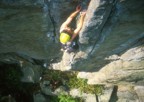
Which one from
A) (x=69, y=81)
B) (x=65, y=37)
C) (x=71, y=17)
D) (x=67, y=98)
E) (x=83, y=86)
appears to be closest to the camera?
(x=71, y=17)

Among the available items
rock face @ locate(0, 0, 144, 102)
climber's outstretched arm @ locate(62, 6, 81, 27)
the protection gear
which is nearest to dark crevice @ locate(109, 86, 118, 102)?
rock face @ locate(0, 0, 144, 102)

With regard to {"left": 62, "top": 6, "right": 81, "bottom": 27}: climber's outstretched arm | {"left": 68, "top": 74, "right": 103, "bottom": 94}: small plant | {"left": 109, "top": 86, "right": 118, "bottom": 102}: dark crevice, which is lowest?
{"left": 109, "top": 86, "right": 118, "bottom": 102}: dark crevice

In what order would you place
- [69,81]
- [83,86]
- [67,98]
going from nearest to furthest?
[83,86]
[69,81]
[67,98]

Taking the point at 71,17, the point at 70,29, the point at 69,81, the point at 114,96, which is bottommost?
the point at 114,96

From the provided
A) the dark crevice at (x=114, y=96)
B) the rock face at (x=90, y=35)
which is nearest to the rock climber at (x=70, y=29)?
the rock face at (x=90, y=35)

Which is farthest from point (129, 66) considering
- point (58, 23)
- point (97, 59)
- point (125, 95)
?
point (58, 23)

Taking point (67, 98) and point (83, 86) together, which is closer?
point (83, 86)

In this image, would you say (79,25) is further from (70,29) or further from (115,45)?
(115,45)

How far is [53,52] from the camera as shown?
11.5 m

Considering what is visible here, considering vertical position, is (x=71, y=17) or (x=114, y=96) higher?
(x=71, y=17)

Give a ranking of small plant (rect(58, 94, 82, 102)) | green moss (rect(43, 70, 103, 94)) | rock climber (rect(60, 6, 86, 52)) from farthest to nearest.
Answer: small plant (rect(58, 94, 82, 102))
green moss (rect(43, 70, 103, 94))
rock climber (rect(60, 6, 86, 52))

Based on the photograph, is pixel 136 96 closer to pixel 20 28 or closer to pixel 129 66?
pixel 129 66

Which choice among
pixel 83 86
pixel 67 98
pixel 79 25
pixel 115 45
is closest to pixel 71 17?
pixel 79 25

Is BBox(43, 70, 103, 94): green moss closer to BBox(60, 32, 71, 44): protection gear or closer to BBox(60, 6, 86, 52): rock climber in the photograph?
BBox(60, 6, 86, 52): rock climber
